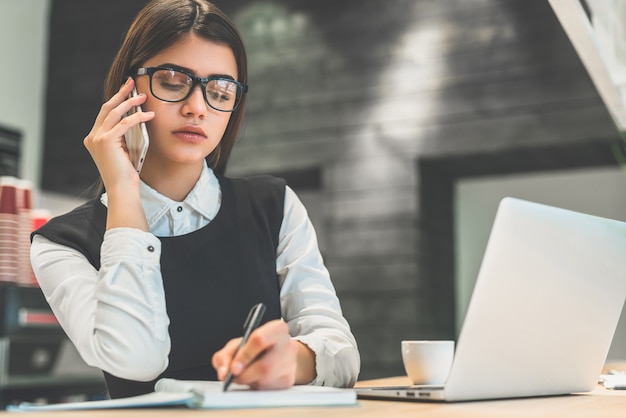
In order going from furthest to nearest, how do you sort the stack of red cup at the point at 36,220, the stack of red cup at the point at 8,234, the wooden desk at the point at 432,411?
the stack of red cup at the point at 36,220, the stack of red cup at the point at 8,234, the wooden desk at the point at 432,411

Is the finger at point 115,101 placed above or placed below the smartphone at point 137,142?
above

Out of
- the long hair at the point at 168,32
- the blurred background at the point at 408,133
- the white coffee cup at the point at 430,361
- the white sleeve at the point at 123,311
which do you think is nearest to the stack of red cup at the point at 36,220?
the blurred background at the point at 408,133

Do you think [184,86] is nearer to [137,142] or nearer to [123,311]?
[137,142]

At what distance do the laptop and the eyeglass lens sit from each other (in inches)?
23.0

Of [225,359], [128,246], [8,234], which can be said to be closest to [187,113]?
[128,246]

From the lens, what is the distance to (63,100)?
5562 mm

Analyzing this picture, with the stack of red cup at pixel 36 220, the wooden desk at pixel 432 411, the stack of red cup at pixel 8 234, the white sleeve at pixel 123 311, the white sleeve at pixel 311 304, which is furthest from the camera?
the stack of red cup at pixel 36 220

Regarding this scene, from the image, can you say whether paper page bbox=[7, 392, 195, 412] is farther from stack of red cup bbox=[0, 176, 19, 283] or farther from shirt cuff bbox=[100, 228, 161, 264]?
stack of red cup bbox=[0, 176, 19, 283]

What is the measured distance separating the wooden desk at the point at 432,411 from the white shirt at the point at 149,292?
0.35 meters

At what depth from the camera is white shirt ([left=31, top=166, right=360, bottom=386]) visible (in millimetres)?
1148

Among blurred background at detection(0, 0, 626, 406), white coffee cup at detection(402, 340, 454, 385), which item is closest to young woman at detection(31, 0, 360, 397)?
white coffee cup at detection(402, 340, 454, 385)

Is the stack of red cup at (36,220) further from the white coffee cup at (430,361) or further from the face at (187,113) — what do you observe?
the white coffee cup at (430,361)

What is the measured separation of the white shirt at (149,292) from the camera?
1148mm

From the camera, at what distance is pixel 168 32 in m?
1.39
